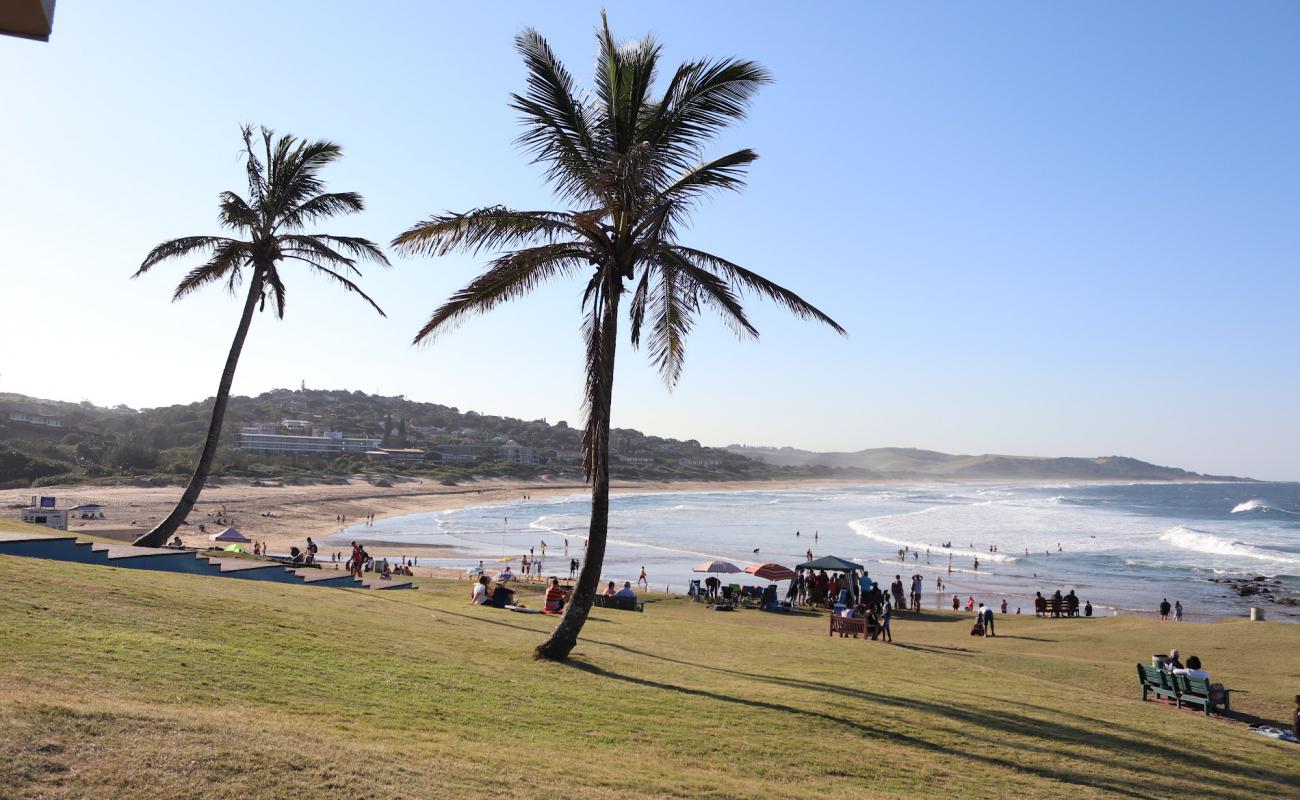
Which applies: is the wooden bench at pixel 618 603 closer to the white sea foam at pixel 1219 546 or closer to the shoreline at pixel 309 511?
the shoreline at pixel 309 511

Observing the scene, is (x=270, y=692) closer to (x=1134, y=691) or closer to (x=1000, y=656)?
(x=1134, y=691)

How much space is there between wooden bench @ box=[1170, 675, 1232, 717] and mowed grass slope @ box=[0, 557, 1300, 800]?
66 centimetres

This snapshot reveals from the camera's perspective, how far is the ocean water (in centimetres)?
3975

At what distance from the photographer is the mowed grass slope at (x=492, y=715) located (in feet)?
15.5

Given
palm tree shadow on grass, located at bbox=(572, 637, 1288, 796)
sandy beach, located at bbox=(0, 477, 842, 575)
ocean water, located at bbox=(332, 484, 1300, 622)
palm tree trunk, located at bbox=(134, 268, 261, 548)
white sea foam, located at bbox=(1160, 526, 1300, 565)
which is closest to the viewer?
palm tree shadow on grass, located at bbox=(572, 637, 1288, 796)

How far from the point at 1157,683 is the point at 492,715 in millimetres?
10004

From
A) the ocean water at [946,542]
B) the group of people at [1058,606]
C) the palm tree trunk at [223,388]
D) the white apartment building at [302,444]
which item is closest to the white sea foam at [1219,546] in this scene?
the ocean water at [946,542]

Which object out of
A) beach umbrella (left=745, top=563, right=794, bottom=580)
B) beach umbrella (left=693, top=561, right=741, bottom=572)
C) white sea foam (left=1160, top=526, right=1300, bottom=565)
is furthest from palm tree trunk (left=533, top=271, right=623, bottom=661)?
white sea foam (left=1160, top=526, right=1300, bottom=565)

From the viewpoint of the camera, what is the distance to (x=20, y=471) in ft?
220

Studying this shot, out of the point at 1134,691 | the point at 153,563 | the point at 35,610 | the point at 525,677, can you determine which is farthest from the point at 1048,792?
the point at 153,563

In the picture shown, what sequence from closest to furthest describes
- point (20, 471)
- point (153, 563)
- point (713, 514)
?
point (153, 563), point (20, 471), point (713, 514)

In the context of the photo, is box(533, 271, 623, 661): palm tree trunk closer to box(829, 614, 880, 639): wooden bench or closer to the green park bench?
the green park bench

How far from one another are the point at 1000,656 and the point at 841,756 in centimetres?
1001

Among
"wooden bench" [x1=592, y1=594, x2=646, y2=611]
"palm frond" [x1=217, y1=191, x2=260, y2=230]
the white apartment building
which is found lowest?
"wooden bench" [x1=592, y1=594, x2=646, y2=611]
